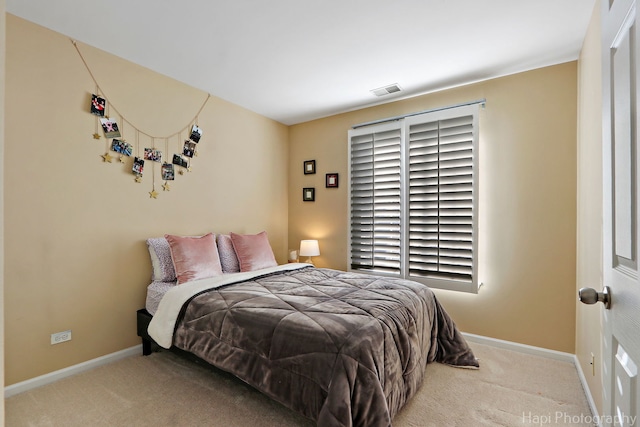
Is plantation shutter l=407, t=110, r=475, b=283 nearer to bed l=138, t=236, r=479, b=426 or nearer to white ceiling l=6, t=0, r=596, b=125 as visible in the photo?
white ceiling l=6, t=0, r=596, b=125

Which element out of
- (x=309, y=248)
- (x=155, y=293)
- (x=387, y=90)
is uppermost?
(x=387, y=90)

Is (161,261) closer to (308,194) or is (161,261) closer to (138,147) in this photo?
(138,147)

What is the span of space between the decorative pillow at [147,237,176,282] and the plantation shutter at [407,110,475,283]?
97.4 inches

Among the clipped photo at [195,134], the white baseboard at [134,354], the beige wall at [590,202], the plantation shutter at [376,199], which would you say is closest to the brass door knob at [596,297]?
the beige wall at [590,202]

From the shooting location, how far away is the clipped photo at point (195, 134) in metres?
3.41

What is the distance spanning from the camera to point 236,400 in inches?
84.8

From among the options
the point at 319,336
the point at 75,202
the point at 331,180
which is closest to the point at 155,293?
the point at 75,202

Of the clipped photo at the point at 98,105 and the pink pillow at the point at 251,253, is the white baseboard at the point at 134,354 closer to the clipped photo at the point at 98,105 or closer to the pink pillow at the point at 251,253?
the pink pillow at the point at 251,253

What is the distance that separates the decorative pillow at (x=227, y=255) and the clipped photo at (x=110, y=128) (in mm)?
1363

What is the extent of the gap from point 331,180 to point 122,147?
7.91 ft

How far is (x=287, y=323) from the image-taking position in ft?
6.10

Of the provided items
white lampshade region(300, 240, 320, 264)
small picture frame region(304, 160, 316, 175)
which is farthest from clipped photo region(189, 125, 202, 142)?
white lampshade region(300, 240, 320, 264)

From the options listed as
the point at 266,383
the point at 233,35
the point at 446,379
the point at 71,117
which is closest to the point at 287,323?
the point at 266,383

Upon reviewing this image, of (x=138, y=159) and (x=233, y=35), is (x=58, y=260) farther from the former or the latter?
(x=233, y=35)
